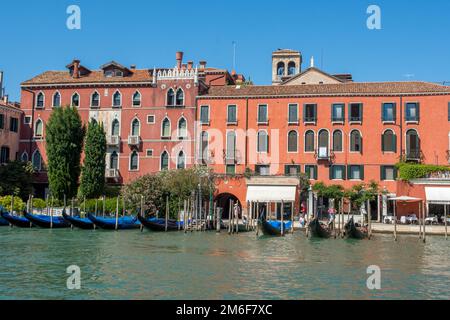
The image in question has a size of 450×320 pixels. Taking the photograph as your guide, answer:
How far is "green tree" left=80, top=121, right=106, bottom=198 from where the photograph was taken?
31344mm

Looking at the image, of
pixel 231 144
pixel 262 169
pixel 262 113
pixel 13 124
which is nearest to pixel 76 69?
pixel 13 124

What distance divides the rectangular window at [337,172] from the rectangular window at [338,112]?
255 centimetres

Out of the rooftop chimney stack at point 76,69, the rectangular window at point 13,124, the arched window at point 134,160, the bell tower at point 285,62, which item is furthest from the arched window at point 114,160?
the bell tower at point 285,62

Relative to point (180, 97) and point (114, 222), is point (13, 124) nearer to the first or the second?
point (180, 97)

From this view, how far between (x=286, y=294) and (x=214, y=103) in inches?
889

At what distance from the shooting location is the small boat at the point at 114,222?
1057 inches

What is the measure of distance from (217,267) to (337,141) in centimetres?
1815

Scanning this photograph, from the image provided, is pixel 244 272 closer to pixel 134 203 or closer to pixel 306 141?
pixel 134 203

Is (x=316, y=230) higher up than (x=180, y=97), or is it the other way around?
(x=180, y=97)

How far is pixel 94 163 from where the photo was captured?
31.5m

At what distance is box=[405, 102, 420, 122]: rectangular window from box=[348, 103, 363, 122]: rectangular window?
2398mm

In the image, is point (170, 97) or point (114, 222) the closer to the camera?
point (114, 222)

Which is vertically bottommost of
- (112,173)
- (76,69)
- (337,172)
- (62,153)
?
(112,173)

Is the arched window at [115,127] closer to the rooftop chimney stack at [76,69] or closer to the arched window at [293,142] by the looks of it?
the rooftop chimney stack at [76,69]
